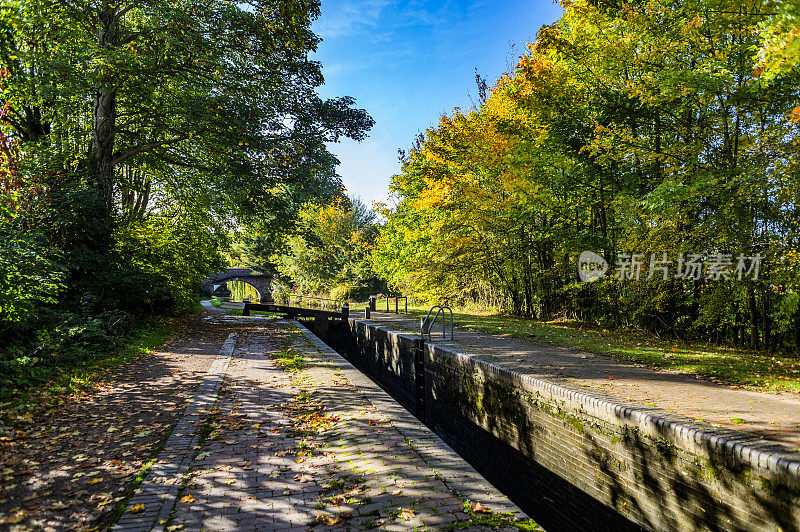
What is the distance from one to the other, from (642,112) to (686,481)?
10.7m

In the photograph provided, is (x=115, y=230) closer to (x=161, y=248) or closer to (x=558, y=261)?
(x=161, y=248)

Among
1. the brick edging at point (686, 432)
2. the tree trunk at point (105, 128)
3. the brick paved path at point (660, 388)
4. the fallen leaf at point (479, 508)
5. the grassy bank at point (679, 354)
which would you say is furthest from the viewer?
the tree trunk at point (105, 128)

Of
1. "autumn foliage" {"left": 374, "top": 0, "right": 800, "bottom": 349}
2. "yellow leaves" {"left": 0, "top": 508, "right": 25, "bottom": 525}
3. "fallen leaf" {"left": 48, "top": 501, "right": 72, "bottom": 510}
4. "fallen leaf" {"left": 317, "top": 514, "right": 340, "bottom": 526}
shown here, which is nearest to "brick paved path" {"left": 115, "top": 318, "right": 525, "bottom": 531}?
"fallen leaf" {"left": 317, "top": 514, "right": 340, "bottom": 526}

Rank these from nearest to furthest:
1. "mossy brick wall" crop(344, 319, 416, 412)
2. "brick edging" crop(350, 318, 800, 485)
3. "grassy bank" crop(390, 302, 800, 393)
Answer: "brick edging" crop(350, 318, 800, 485) → "grassy bank" crop(390, 302, 800, 393) → "mossy brick wall" crop(344, 319, 416, 412)

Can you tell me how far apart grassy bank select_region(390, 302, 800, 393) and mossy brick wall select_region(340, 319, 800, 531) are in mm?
3000

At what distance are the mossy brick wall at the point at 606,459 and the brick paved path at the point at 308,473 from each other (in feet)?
7.05

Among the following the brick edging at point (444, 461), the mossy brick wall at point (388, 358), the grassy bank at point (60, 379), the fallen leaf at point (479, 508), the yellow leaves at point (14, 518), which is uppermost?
the grassy bank at point (60, 379)

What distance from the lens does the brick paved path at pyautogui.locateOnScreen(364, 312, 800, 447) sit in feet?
15.0

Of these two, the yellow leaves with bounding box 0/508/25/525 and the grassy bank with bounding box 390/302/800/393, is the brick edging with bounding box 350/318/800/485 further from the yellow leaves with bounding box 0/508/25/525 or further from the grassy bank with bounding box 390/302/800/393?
the yellow leaves with bounding box 0/508/25/525

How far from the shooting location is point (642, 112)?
11492 mm

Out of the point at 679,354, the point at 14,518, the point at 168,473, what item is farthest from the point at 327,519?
the point at 679,354

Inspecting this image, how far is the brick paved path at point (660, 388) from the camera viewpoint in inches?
180

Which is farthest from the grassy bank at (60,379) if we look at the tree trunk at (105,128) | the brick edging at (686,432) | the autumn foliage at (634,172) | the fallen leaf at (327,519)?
the autumn foliage at (634,172)

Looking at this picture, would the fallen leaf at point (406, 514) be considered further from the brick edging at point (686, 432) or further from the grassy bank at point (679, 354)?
the grassy bank at point (679, 354)
